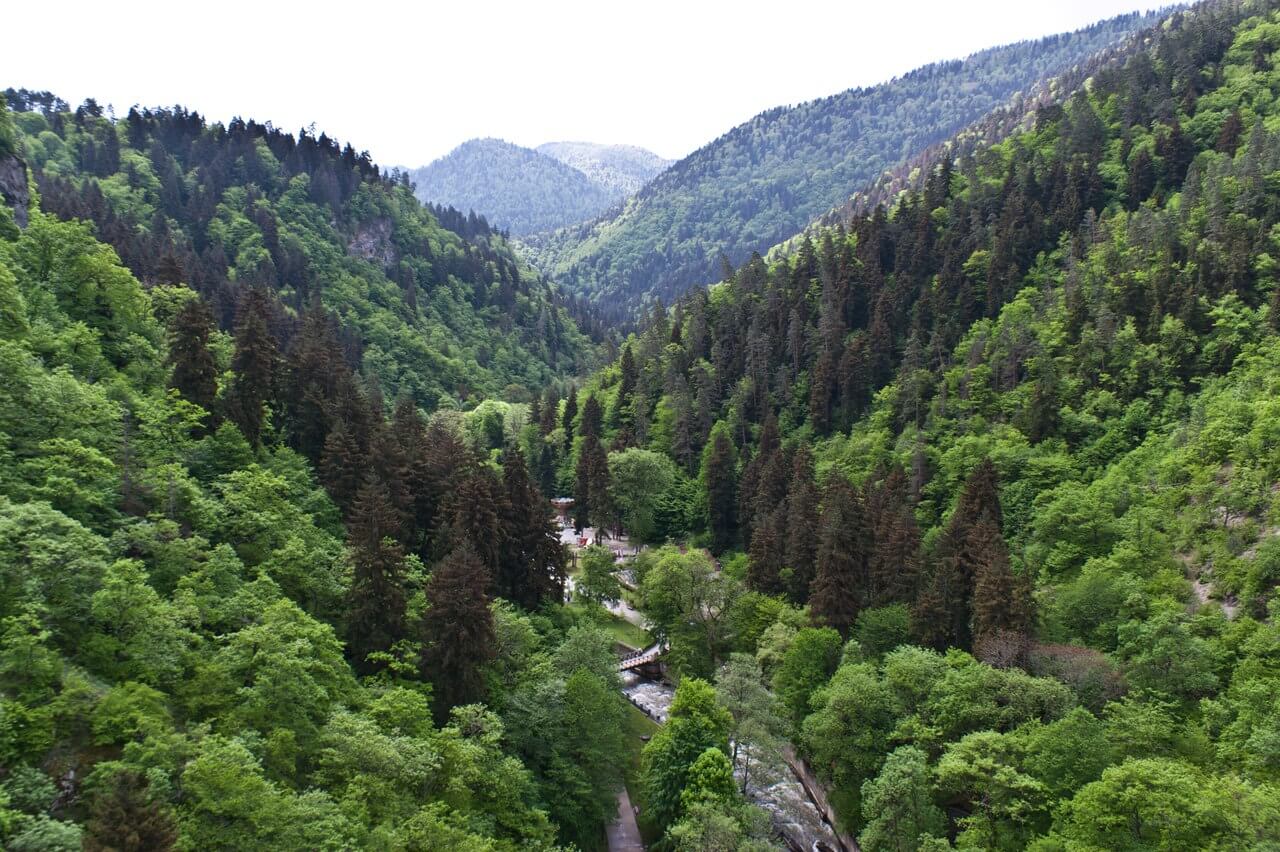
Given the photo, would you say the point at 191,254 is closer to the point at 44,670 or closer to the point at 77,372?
the point at 77,372

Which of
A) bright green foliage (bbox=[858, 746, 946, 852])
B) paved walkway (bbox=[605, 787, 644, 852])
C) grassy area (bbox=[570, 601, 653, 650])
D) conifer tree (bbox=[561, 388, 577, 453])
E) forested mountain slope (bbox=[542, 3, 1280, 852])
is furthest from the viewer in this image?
conifer tree (bbox=[561, 388, 577, 453])

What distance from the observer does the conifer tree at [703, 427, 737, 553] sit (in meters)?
99.5

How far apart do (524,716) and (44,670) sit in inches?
976

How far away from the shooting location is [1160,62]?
135750 millimetres

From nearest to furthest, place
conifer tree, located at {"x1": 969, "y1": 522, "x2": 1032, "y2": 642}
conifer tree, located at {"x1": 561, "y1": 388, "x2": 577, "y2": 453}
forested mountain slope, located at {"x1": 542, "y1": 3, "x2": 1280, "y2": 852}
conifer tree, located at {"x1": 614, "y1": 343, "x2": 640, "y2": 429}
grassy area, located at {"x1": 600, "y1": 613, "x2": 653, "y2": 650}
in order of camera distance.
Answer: forested mountain slope, located at {"x1": 542, "y1": 3, "x2": 1280, "y2": 852}
conifer tree, located at {"x1": 969, "y1": 522, "x2": 1032, "y2": 642}
grassy area, located at {"x1": 600, "y1": 613, "x2": 653, "y2": 650}
conifer tree, located at {"x1": 614, "y1": 343, "x2": 640, "y2": 429}
conifer tree, located at {"x1": 561, "y1": 388, "x2": 577, "y2": 453}

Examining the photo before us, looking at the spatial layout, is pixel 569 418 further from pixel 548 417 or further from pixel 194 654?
pixel 194 654

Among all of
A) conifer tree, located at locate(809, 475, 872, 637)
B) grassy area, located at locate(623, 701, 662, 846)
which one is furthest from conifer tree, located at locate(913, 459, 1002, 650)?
grassy area, located at locate(623, 701, 662, 846)

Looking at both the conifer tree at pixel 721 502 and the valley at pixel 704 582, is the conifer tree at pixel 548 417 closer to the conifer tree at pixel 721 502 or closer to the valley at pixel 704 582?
the valley at pixel 704 582

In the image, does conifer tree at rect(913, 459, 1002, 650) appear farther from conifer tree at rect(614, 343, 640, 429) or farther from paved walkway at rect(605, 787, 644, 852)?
conifer tree at rect(614, 343, 640, 429)

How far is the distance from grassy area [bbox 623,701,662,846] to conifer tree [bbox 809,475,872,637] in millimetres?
15735

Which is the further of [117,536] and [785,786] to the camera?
[785,786]

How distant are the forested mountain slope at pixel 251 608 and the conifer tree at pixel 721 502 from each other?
3563cm

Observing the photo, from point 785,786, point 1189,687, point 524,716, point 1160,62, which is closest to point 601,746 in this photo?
point 524,716

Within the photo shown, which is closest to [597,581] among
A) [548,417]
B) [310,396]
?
[310,396]
